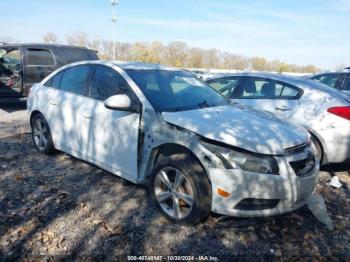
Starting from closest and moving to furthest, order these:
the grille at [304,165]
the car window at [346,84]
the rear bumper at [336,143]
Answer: the grille at [304,165]
the rear bumper at [336,143]
the car window at [346,84]

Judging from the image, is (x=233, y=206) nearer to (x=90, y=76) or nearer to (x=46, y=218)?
(x=46, y=218)

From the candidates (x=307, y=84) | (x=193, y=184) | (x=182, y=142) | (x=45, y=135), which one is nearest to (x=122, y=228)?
(x=193, y=184)

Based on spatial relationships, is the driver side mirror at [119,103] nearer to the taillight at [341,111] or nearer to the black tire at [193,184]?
the black tire at [193,184]

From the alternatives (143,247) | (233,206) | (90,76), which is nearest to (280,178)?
(233,206)

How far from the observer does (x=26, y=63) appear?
9367mm

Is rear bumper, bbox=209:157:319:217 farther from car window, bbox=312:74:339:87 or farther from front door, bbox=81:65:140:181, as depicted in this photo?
car window, bbox=312:74:339:87

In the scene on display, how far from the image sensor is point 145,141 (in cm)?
371

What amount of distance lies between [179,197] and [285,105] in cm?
279

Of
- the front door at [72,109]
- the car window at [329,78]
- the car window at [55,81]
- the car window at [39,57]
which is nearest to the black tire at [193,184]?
the front door at [72,109]

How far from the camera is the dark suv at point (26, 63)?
9297 millimetres

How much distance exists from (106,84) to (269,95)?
2.80 meters

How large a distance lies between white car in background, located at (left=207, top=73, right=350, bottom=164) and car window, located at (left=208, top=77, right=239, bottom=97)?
4.4 inches

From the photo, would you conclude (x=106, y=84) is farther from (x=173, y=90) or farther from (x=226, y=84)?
(x=226, y=84)

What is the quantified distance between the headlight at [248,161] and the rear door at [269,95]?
2.31 meters
